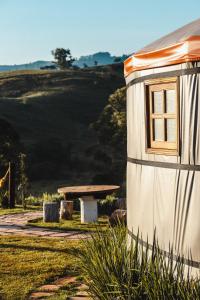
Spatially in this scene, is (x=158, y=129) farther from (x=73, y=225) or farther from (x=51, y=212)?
(x=51, y=212)

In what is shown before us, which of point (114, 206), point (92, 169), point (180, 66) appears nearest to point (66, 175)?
point (92, 169)

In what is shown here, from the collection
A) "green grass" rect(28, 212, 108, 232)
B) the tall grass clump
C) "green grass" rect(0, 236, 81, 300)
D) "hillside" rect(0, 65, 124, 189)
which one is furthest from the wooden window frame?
"hillside" rect(0, 65, 124, 189)

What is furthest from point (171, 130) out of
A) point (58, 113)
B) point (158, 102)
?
point (58, 113)

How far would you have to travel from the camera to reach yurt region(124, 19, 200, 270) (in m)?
5.78

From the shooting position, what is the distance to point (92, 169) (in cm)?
4191

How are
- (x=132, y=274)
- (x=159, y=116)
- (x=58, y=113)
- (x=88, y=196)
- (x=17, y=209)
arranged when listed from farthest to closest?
(x=58, y=113) < (x=17, y=209) < (x=88, y=196) < (x=159, y=116) < (x=132, y=274)

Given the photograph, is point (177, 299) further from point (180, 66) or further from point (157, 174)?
point (180, 66)

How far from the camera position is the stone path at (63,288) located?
21.8ft

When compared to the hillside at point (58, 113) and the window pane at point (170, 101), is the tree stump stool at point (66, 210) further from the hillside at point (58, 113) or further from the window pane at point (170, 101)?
the hillside at point (58, 113)

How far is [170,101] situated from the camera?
245 inches

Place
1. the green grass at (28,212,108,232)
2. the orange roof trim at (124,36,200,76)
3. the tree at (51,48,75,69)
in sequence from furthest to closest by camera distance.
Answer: the tree at (51,48,75,69)
the green grass at (28,212,108,232)
the orange roof trim at (124,36,200,76)

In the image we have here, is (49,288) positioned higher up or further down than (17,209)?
further down

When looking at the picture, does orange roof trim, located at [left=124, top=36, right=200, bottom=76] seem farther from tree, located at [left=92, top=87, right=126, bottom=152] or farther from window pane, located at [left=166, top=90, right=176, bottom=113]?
tree, located at [left=92, top=87, right=126, bottom=152]

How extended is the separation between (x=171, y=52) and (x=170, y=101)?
52cm
